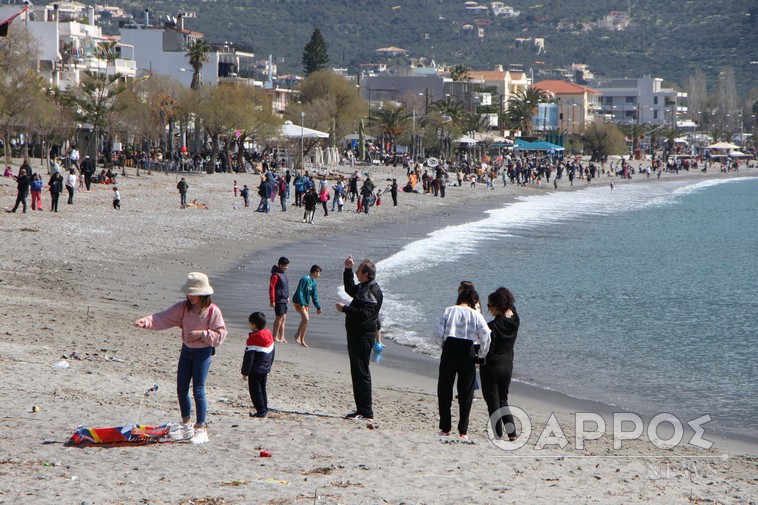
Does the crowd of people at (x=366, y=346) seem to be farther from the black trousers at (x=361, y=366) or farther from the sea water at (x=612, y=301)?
the sea water at (x=612, y=301)

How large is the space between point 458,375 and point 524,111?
328ft

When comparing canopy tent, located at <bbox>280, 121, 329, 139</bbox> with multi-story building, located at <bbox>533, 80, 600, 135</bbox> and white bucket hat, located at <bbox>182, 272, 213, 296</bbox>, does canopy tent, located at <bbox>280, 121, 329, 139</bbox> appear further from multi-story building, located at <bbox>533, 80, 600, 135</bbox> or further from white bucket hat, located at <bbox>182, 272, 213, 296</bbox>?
multi-story building, located at <bbox>533, 80, 600, 135</bbox>

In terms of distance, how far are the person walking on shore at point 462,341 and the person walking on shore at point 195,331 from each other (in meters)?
1.71

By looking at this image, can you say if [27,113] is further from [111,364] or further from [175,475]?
[175,475]

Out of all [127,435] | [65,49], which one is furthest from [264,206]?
[65,49]

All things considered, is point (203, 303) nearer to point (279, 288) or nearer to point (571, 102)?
point (279, 288)

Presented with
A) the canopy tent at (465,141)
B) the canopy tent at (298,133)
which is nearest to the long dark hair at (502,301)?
the canopy tent at (298,133)

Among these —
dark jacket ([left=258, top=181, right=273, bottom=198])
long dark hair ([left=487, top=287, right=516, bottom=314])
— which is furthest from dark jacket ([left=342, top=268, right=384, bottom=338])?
dark jacket ([left=258, top=181, right=273, bottom=198])

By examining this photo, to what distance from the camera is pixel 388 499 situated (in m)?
6.61

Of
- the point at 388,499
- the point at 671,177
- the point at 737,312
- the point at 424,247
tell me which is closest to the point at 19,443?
the point at 388,499

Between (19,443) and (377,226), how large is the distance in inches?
1092

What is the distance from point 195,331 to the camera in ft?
24.4

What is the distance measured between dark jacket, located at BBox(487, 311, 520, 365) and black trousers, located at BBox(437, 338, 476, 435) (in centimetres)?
19

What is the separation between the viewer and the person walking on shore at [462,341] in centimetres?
809
